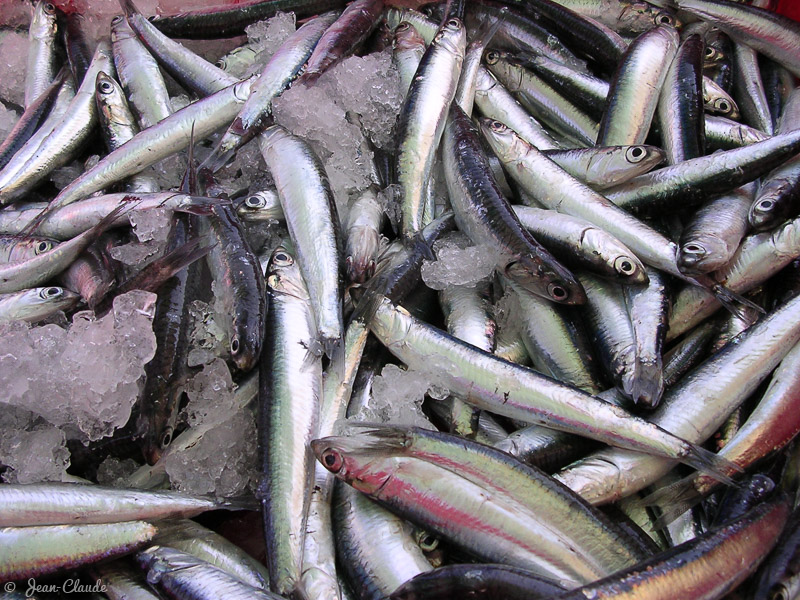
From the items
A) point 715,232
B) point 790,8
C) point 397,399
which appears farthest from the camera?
point 790,8

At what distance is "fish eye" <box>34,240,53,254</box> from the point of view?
2400 mm

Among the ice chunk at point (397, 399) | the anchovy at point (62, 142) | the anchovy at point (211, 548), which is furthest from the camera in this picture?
the anchovy at point (62, 142)

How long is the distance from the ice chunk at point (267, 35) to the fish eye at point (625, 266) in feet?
7.24

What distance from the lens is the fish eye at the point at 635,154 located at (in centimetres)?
232

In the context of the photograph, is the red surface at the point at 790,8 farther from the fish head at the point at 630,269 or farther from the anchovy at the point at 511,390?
the anchovy at the point at 511,390

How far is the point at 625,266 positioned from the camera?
7.09ft

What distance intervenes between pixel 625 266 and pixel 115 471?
6.61 ft

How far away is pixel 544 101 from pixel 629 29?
91 centimetres

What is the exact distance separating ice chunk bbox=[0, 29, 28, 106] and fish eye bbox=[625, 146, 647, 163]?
3492 mm

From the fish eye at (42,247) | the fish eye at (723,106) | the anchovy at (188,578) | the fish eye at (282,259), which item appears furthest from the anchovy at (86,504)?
the fish eye at (723,106)

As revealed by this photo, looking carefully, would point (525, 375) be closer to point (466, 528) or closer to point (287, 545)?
point (466, 528)

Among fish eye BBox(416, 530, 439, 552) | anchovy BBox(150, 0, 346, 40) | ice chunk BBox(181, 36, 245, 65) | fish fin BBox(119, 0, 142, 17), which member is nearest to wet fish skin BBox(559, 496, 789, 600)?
fish eye BBox(416, 530, 439, 552)

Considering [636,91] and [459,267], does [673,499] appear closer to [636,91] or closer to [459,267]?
[459,267]

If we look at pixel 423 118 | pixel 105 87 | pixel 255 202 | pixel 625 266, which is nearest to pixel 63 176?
pixel 105 87
